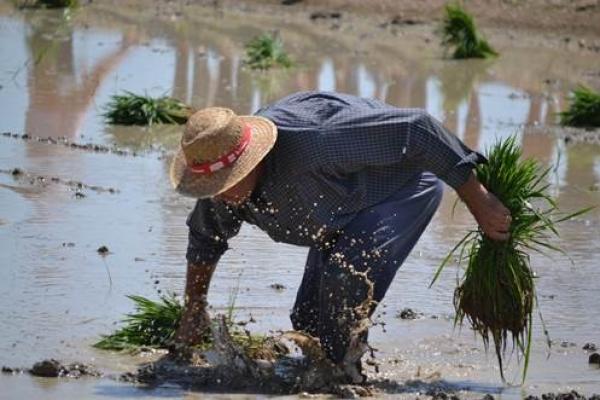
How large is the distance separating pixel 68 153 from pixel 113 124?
1.19 meters

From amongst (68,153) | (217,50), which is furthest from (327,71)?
(68,153)

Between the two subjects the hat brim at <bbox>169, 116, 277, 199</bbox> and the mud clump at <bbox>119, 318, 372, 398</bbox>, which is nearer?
the hat brim at <bbox>169, 116, 277, 199</bbox>

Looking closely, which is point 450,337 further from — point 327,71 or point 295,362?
point 327,71

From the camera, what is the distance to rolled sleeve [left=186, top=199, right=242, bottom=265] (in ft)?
18.4

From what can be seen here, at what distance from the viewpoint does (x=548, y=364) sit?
244 inches

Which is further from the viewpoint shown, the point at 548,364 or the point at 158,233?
the point at 158,233

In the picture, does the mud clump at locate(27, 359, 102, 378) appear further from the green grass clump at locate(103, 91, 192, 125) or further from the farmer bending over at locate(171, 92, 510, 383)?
the green grass clump at locate(103, 91, 192, 125)

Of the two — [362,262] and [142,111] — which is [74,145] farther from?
[362,262]

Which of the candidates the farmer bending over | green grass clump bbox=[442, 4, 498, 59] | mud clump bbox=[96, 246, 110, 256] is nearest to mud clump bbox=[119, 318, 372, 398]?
the farmer bending over

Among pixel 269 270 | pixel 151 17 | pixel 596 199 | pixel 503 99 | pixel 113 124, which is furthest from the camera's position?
pixel 151 17

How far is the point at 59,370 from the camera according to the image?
5691 mm

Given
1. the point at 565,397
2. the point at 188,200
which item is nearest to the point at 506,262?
the point at 565,397

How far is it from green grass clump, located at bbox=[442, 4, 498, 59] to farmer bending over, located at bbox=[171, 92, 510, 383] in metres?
10.8

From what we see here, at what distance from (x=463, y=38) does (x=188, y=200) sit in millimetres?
8025
